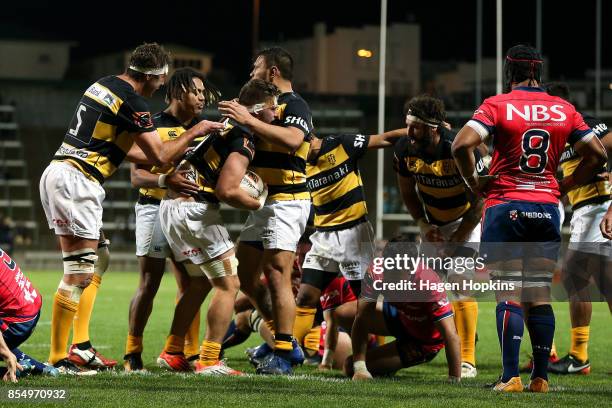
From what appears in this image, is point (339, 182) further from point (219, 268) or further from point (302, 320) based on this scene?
point (219, 268)

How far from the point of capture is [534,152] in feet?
19.6

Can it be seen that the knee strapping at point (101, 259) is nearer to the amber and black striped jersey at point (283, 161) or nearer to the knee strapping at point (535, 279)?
the amber and black striped jersey at point (283, 161)

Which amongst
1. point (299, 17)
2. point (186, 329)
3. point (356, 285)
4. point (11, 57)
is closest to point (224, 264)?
point (186, 329)

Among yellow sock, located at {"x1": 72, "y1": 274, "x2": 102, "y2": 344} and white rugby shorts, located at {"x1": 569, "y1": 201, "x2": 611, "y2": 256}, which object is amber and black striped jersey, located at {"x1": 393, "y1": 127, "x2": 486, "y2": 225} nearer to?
white rugby shorts, located at {"x1": 569, "y1": 201, "x2": 611, "y2": 256}

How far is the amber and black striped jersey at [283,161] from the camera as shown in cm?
700

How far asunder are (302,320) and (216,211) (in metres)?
1.51

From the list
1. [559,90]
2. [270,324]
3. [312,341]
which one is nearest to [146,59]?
[270,324]

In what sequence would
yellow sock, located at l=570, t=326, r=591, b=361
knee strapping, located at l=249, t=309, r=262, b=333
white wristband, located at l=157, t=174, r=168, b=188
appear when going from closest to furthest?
white wristband, located at l=157, t=174, r=168, b=188 < yellow sock, located at l=570, t=326, r=591, b=361 < knee strapping, located at l=249, t=309, r=262, b=333

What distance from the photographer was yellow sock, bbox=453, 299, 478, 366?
748 cm

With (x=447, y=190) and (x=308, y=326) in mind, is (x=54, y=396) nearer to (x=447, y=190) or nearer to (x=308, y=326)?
(x=308, y=326)

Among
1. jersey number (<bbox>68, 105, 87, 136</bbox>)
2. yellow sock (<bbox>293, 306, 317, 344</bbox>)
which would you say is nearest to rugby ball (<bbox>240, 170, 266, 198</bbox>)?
jersey number (<bbox>68, 105, 87, 136</bbox>)

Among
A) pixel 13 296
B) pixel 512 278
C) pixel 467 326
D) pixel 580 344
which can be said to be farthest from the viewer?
pixel 580 344

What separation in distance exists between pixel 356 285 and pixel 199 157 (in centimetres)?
189

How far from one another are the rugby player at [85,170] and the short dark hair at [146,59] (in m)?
0.03
